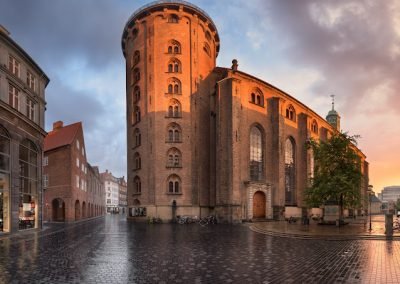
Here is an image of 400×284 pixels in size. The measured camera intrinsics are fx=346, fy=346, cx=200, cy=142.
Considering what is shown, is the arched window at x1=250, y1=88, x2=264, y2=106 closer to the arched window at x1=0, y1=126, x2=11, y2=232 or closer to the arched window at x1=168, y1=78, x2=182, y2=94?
the arched window at x1=168, y1=78, x2=182, y2=94

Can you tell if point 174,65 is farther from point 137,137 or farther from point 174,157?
point 174,157

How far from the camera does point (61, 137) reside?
54.3 m

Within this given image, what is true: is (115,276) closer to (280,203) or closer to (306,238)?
(306,238)

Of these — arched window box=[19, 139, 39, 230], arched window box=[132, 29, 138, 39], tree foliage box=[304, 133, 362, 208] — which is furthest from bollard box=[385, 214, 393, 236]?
arched window box=[132, 29, 138, 39]

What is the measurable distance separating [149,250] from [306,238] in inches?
442

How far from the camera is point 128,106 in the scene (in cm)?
5216

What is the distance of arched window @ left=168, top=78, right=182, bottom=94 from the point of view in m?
46.3

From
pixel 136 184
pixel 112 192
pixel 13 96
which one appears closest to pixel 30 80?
pixel 13 96

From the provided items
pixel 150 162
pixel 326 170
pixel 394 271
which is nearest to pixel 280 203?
pixel 326 170

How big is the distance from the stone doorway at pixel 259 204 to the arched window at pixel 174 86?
1737cm

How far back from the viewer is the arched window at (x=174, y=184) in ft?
147

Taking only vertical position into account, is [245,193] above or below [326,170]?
below

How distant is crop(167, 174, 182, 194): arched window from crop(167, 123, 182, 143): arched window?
4.76m

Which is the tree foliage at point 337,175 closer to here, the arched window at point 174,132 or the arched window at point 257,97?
the arched window at point 257,97
